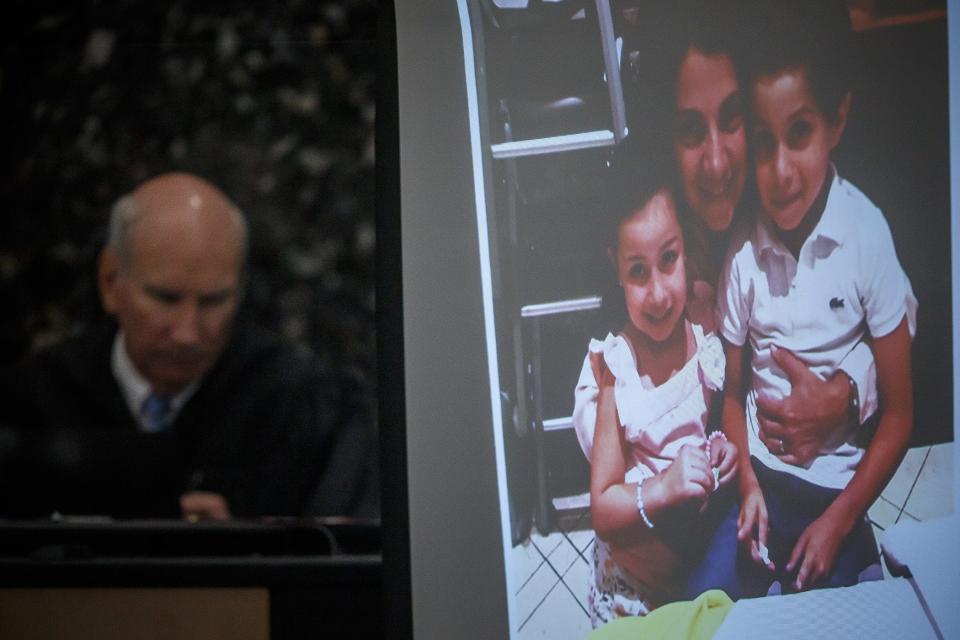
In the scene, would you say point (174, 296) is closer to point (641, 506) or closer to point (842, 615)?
point (641, 506)

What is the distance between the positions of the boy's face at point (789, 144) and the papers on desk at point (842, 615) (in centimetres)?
35

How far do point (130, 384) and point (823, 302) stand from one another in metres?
2.31

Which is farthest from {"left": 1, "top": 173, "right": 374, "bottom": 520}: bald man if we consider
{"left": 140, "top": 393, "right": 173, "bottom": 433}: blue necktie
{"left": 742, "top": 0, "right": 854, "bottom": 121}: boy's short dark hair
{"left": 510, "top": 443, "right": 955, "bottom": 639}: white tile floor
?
{"left": 742, "top": 0, "right": 854, "bottom": 121}: boy's short dark hair

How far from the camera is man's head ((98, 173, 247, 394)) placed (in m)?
2.80

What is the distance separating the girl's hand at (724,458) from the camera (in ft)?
3.11

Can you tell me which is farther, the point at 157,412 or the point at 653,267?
the point at 157,412

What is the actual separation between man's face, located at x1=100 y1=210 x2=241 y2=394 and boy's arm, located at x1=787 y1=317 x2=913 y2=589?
215 centimetres

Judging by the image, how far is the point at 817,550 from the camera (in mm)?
933

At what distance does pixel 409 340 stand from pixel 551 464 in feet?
0.60

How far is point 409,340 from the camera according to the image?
0.98 meters

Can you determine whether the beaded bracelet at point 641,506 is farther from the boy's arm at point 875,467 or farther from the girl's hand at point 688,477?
the boy's arm at point 875,467

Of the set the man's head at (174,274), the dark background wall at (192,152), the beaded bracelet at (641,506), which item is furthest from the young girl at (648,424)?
the man's head at (174,274)

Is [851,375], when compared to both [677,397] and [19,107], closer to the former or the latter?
[677,397]

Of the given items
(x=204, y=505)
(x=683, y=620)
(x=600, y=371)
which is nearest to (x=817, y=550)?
(x=683, y=620)
